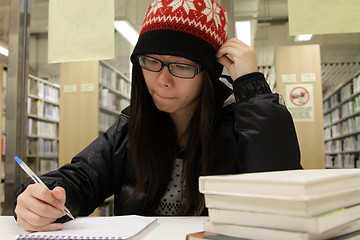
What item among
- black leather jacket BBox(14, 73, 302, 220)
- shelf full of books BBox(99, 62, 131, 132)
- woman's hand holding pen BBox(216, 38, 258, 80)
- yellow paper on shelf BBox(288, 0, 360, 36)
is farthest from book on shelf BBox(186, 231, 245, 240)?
shelf full of books BBox(99, 62, 131, 132)

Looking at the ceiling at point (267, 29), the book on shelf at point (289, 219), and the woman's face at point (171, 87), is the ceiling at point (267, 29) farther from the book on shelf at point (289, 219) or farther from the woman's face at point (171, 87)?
the book on shelf at point (289, 219)

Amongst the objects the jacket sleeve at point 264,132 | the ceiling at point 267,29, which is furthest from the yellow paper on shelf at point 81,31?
the jacket sleeve at point 264,132

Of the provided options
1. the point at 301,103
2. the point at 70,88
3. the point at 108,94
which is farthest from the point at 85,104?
the point at 301,103

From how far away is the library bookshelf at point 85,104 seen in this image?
2510 mm

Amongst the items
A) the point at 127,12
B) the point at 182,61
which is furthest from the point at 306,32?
the point at 127,12

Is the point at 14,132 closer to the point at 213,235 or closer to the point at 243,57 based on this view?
the point at 243,57

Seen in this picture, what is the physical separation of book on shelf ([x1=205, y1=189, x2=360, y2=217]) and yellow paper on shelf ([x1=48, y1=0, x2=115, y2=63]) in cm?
105

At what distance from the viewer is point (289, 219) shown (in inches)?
15.1

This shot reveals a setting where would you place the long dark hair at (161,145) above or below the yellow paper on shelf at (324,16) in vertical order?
below

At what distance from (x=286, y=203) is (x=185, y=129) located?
841mm

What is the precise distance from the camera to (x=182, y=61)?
0.98 m

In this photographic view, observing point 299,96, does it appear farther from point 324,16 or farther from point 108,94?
point 108,94

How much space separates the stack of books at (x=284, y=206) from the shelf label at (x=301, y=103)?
169 cm

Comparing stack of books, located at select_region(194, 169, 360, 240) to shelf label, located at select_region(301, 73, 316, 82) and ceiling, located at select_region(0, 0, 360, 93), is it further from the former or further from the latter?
shelf label, located at select_region(301, 73, 316, 82)
